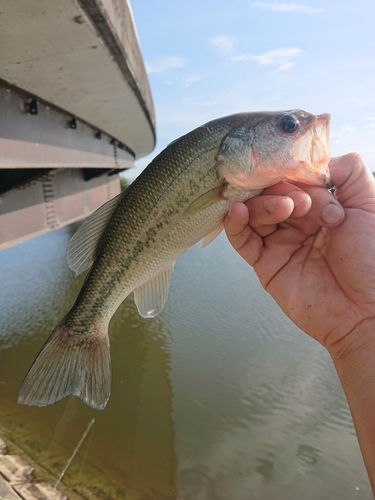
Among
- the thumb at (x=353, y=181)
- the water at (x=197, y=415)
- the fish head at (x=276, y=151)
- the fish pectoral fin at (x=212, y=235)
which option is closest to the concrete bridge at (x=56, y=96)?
the fish head at (x=276, y=151)

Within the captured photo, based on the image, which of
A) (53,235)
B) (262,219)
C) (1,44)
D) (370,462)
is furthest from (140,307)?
(53,235)

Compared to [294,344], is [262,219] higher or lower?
higher

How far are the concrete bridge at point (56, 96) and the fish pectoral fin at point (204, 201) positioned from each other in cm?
195

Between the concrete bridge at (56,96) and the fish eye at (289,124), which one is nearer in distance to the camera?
the fish eye at (289,124)

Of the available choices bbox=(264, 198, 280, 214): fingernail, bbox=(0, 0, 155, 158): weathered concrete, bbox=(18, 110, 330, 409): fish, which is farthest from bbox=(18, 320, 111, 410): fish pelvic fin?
bbox=(0, 0, 155, 158): weathered concrete

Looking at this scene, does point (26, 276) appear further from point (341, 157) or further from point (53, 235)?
point (341, 157)

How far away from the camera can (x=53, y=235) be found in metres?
20.7

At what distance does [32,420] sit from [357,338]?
5.29 m

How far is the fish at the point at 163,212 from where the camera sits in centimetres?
243

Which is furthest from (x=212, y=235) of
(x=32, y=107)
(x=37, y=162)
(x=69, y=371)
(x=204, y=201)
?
(x=32, y=107)

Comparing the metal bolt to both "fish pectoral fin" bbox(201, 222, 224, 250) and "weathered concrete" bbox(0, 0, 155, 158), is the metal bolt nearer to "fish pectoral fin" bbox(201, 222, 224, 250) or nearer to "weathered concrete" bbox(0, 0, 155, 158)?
"weathered concrete" bbox(0, 0, 155, 158)

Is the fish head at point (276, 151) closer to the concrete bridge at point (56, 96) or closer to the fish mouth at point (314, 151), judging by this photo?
the fish mouth at point (314, 151)

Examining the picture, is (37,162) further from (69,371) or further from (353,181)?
(353,181)

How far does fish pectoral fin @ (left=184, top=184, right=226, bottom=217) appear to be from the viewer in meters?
2.47
